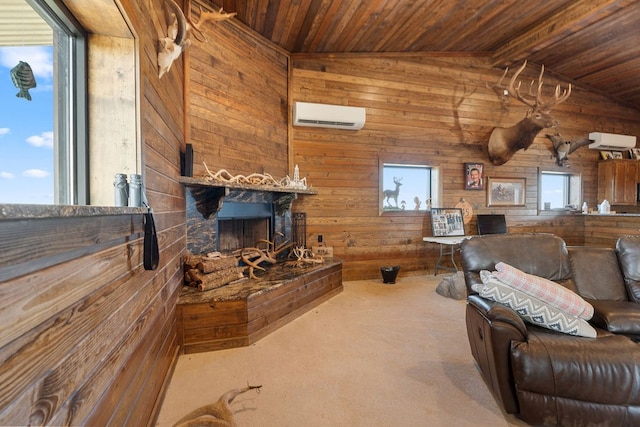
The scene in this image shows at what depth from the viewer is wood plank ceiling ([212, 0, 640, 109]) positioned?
3.41 meters

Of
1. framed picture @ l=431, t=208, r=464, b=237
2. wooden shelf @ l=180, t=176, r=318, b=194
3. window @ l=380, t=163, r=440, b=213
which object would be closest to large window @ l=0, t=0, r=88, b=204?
wooden shelf @ l=180, t=176, r=318, b=194

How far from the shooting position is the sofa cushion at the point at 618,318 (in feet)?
5.32

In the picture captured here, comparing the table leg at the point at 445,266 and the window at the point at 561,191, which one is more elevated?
the window at the point at 561,191

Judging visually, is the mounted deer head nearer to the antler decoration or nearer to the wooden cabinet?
the antler decoration

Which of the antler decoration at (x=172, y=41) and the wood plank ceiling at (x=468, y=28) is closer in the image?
the antler decoration at (x=172, y=41)

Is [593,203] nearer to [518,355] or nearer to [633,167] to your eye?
[633,167]

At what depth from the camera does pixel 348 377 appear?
6.25ft

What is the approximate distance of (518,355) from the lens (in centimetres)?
146

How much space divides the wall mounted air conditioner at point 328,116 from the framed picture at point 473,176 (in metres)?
2.07

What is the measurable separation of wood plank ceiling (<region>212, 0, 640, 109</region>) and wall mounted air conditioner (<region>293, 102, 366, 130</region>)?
34.1 inches

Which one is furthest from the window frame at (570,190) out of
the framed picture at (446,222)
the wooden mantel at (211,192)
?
the wooden mantel at (211,192)

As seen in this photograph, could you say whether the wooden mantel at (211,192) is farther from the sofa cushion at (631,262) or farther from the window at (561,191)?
the window at (561,191)

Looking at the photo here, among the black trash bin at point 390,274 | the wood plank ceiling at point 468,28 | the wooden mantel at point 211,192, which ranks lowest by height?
the black trash bin at point 390,274

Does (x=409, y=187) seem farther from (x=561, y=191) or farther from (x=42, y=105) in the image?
(x=42, y=105)
